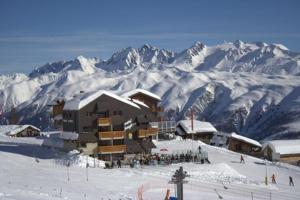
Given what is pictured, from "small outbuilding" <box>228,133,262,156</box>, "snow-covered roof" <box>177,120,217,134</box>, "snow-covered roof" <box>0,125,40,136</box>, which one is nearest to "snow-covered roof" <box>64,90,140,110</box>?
"snow-covered roof" <box>177,120,217,134</box>

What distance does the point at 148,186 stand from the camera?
46.1 m

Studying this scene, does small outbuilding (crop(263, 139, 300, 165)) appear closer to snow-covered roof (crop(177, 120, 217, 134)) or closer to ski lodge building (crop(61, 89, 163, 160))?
snow-covered roof (crop(177, 120, 217, 134))

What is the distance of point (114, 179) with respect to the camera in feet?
161

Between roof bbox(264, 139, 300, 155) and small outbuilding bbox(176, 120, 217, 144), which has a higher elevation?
small outbuilding bbox(176, 120, 217, 144)

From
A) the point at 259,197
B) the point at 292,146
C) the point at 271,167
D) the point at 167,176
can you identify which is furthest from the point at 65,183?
the point at 292,146

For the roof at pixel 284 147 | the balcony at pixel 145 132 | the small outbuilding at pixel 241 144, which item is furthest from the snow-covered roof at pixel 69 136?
the small outbuilding at pixel 241 144

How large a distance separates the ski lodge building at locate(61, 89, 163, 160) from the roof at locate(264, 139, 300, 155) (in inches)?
1245

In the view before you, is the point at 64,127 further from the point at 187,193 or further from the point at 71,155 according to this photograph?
the point at 187,193

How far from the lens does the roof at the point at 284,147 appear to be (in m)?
95.1

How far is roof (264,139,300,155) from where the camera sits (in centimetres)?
9512

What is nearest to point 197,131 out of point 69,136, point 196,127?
point 196,127

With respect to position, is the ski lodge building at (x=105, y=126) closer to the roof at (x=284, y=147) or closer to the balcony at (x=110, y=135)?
the balcony at (x=110, y=135)

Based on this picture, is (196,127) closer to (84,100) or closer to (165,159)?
(84,100)

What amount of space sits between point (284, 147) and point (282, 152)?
176 centimetres
